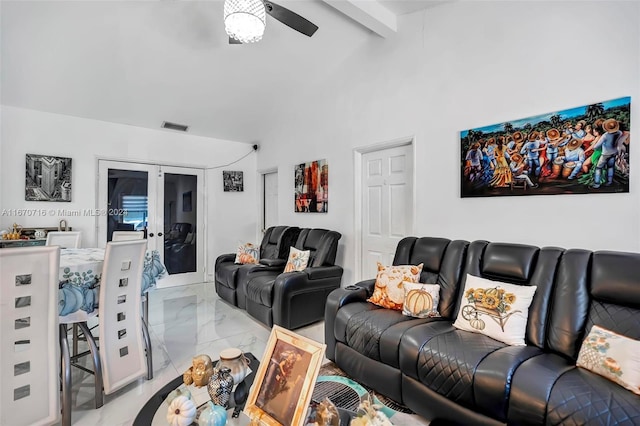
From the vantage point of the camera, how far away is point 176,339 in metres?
2.97

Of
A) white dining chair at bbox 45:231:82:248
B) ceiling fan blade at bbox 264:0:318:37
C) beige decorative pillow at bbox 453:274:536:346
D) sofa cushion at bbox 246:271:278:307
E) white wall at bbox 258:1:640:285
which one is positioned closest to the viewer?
beige decorative pillow at bbox 453:274:536:346

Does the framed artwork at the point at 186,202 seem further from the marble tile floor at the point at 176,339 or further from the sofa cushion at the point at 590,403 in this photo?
the sofa cushion at the point at 590,403

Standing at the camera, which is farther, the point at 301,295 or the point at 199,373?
the point at 301,295

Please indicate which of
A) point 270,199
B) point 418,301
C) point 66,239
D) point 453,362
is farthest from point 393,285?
point 270,199

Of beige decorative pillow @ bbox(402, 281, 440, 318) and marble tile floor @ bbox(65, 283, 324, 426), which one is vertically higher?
beige decorative pillow @ bbox(402, 281, 440, 318)

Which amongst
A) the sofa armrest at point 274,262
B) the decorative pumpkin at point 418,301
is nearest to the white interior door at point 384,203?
the sofa armrest at point 274,262

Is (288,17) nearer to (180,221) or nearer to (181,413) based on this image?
(181,413)

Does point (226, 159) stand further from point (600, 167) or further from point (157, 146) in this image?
point (600, 167)

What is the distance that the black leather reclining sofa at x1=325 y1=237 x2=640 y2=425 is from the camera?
133cm

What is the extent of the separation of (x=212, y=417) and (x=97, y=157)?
455cm

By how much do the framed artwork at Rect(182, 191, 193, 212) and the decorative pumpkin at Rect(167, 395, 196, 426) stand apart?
457 centimetres

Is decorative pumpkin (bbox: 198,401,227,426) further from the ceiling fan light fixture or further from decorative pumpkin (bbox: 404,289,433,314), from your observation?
the ceiling fan light fixture

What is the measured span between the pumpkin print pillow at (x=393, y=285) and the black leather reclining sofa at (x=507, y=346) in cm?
10

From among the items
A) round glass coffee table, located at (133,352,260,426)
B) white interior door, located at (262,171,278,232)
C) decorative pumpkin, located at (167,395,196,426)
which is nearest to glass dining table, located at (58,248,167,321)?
round glass coffee table, located at (133,352,260,426)
